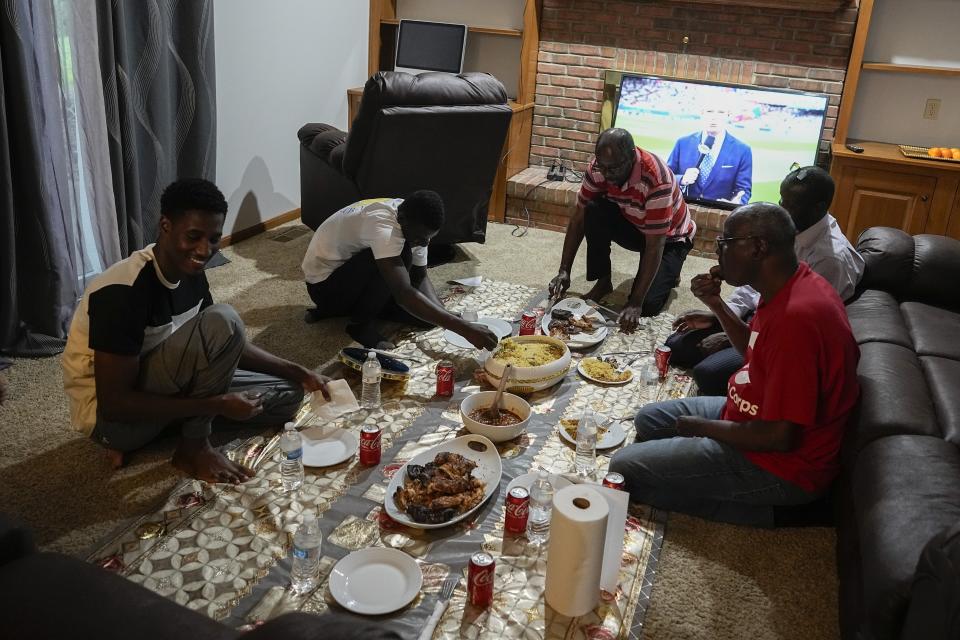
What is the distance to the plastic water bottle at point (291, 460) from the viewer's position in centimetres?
228

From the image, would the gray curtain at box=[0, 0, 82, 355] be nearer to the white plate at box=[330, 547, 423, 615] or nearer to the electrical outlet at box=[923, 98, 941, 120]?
the white plate at box=[330, 547, 423, 615]

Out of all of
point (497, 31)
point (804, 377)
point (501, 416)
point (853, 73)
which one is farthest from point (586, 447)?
point (497, 31)

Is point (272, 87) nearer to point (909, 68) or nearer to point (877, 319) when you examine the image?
point (877, 319)

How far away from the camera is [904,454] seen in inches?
77.0

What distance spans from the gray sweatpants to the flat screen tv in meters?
3.83

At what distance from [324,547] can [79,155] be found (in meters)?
2.38

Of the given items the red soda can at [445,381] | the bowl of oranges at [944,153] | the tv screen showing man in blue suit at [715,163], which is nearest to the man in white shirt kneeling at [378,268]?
the red soda can at [445,381]

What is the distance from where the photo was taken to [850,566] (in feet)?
6.40

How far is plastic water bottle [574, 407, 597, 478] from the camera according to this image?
8.29 feet

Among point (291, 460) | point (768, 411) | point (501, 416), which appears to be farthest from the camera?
point (501, 416)

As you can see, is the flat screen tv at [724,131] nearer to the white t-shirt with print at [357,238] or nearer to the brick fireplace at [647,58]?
the brick fireplace at [647,58]

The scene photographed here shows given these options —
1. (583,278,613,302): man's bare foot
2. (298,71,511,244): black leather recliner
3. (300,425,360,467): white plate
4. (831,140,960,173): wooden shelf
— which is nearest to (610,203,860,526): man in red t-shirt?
(300,425,360,467): white plate

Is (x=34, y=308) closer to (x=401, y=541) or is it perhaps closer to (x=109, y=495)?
(x=109, y=495)

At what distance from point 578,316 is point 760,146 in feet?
7.74
